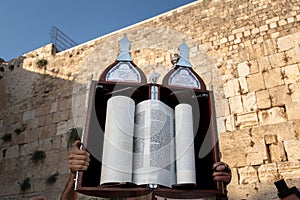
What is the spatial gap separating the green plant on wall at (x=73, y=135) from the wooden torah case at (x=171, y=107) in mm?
4592

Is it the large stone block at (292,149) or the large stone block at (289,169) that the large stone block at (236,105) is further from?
the large stone block at (289,169)

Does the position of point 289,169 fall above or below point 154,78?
below

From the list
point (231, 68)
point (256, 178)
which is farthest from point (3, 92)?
point (256, 178)

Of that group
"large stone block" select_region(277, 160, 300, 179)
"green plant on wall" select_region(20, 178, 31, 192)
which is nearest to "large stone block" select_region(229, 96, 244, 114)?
"large stone block" select_region(277, 160, 300, 179)

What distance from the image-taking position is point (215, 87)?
18.5ft

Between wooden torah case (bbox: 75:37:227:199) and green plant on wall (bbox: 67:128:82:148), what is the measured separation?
4.59 metres

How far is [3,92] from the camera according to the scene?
27.9ft

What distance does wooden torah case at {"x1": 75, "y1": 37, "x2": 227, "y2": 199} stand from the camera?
1854mm

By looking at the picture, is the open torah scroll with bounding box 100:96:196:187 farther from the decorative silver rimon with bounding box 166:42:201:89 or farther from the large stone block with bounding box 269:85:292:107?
the large stone block with bounding box 269:85:292:107

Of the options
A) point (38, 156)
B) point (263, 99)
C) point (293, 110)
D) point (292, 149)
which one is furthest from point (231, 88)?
point (38, 156)

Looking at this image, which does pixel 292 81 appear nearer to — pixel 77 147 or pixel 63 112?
pixel 77 147

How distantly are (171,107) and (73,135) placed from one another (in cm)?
486

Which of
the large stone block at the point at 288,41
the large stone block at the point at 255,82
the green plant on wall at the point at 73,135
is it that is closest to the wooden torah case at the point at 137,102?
the large stone block at the point at 255,82

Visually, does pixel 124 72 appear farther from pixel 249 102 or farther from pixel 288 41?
pixel 288 41
